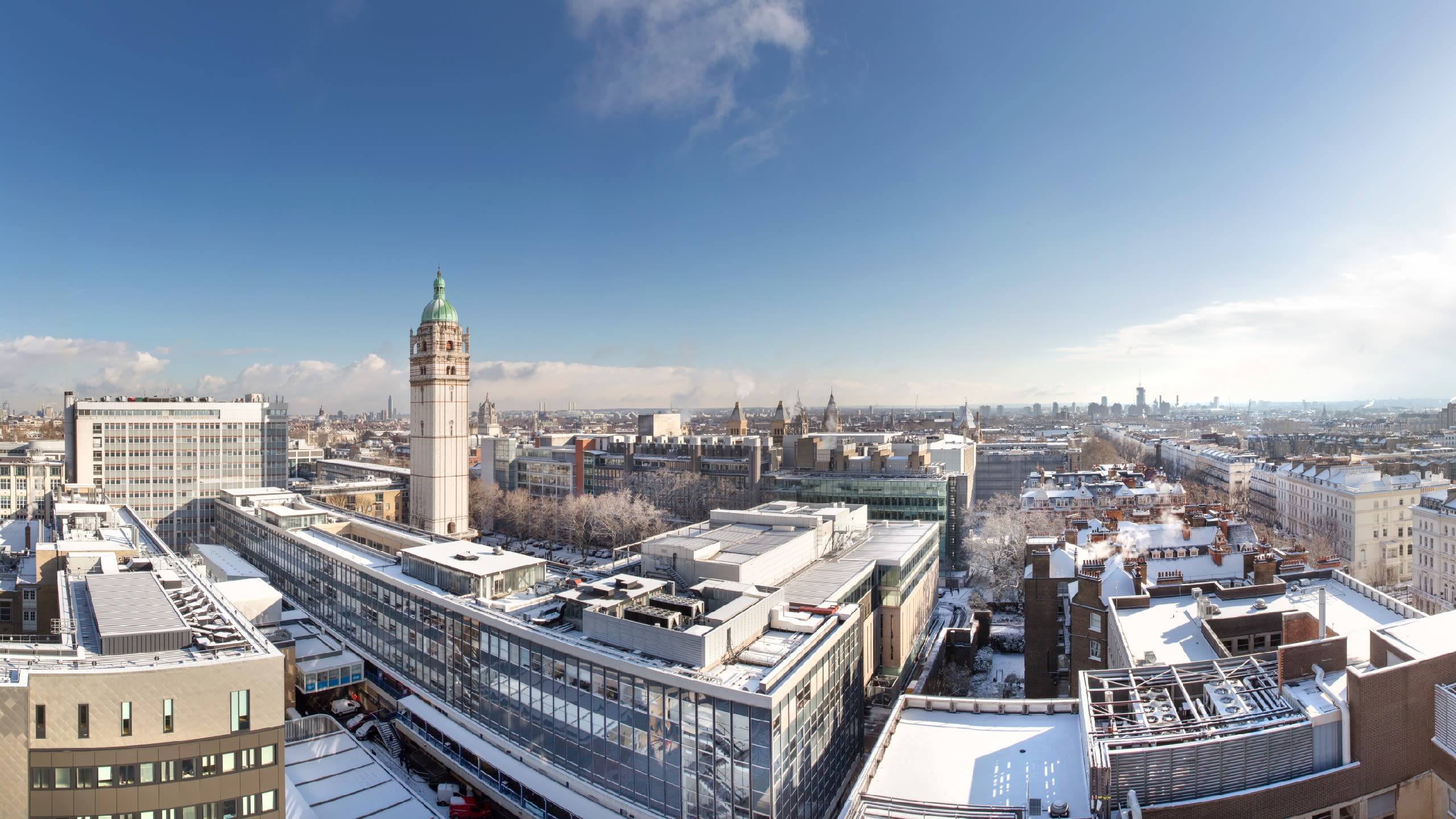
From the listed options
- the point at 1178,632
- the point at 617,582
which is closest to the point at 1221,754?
the point at 1178,632

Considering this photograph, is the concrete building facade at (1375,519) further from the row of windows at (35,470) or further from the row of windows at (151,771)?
the row of windows at (35,470)

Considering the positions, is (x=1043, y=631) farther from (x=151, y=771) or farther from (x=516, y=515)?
(x=516, y=515)

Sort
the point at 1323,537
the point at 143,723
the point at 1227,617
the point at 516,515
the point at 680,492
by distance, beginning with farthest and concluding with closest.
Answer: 1. the point at 516,515
2. the point at 680,492
3. the point at 1323,537
4. the point at 1227,617
5. the point at 143,723

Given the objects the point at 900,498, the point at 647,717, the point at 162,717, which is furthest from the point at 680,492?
the point at 162,717

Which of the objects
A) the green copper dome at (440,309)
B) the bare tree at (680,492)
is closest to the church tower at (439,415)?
the green copper dome at (440,309)

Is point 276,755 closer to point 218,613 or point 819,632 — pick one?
point 218,613

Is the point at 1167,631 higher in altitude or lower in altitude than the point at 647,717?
higher
